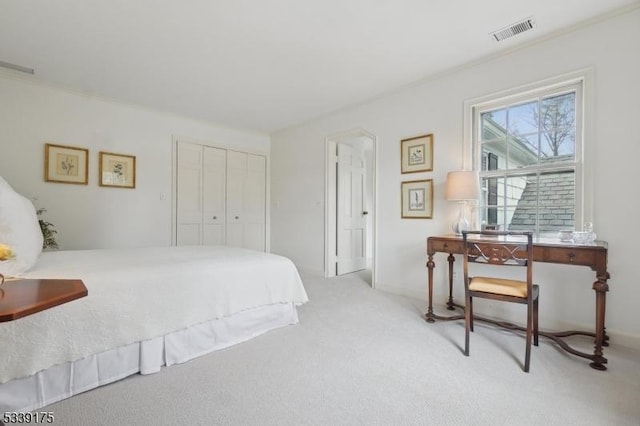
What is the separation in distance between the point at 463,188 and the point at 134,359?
9.41ft

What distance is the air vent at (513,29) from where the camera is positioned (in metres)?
2.34

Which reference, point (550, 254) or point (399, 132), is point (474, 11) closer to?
point (399, 132)

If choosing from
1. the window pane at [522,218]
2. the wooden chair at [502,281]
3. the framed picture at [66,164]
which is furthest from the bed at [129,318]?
the window pane at [522,218]

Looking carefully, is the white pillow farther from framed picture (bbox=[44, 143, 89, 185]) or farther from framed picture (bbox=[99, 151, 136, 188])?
framed picture (bbox=[99, 151, 136, 188])

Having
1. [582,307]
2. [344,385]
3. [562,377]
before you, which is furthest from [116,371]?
[582,307]

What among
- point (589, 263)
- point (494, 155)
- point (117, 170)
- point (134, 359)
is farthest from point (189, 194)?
point (589, 263)

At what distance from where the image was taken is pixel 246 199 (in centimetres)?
531

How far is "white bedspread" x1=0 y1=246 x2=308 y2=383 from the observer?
143cm

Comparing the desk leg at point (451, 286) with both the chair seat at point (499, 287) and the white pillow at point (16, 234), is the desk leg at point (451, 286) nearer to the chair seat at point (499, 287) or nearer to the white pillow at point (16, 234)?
the chair seat at point (499, 287)

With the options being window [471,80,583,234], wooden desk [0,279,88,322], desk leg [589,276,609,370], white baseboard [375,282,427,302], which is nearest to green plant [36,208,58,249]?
wooden desk [0,279,88,322]

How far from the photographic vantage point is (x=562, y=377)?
1.76 metres

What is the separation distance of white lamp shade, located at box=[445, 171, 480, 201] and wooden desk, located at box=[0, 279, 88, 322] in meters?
2.76

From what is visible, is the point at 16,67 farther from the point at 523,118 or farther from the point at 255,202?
the point at 523,118

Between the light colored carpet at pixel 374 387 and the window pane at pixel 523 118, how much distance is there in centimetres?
187
